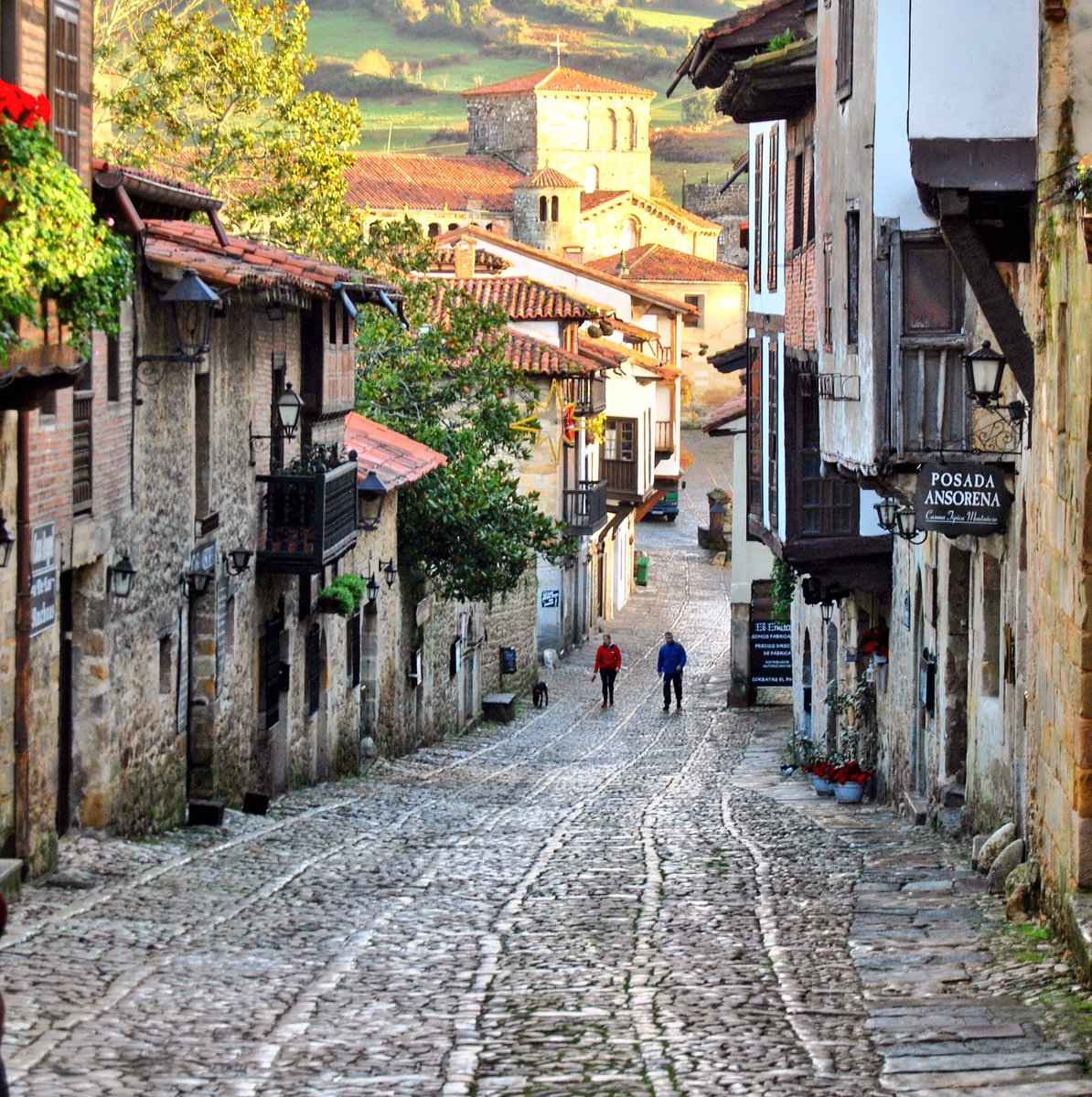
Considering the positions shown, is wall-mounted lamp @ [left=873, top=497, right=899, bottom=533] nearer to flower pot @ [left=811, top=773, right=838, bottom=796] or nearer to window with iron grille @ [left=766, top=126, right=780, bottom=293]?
flower pot @ [left=811, top=773, right=838, bottom=796]

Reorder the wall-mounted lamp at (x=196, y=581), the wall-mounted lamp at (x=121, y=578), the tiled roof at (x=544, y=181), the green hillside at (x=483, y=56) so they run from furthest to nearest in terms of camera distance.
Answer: the green hillside at (x=483, y=56)
the tiled roof at (x=544, y=181)
the wall-mounted lamp at (x=196, y=581)
the wall-mounted lamp at (x=121, y=578)

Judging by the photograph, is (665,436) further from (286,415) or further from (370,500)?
(286,415)

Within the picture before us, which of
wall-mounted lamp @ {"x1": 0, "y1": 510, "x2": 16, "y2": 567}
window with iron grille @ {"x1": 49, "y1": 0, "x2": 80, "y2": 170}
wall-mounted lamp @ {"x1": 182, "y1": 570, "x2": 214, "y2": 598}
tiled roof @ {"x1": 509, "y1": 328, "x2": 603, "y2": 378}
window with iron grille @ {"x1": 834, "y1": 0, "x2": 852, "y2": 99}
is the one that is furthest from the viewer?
tiled roof @ {"x1": 509, "y1": 328, "x2": 603, "y2": 378}

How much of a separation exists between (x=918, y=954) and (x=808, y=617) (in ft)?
61.2

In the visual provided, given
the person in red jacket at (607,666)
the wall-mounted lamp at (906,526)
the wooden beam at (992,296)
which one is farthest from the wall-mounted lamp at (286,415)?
the person in red jacket at (607,666)

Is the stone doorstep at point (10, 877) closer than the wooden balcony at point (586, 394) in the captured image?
Yes

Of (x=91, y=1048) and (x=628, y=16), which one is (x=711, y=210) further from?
(x=91, y=1048)

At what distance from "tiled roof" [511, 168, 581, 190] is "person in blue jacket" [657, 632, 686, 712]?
244 feet

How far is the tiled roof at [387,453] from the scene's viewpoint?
923 inches

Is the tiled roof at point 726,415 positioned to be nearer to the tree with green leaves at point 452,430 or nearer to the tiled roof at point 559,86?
the tree with green leaves at point 452,430

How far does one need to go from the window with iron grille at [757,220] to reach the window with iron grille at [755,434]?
94cm

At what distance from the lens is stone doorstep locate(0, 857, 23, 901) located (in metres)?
10.7

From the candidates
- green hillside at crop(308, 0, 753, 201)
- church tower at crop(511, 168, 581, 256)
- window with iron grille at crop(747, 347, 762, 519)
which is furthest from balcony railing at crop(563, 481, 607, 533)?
green hillside at crop(308, 0, 753, 201)

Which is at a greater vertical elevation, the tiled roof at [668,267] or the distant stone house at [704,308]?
the tiled roof at [668,267]
